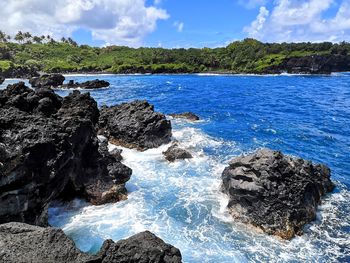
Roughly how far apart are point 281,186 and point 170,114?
3855cm

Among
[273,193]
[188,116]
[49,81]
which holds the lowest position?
[49,81]

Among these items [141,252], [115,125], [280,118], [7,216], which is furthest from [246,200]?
[280,118]

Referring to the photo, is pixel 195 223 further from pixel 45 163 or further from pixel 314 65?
pixel 314 65

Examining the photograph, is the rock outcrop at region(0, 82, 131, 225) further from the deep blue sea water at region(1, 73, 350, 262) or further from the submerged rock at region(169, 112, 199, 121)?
the submerged rock at region(169, 112, 199, 121)

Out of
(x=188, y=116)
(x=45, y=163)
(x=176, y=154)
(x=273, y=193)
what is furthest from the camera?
(x=188, y=116)

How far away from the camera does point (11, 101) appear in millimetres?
24344

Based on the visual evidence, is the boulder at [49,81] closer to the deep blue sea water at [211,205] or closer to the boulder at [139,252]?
the deep blue sea water at [211,205]

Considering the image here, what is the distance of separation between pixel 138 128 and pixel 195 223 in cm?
1887

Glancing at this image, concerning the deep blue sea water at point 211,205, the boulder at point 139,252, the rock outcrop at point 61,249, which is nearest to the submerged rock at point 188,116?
the deep blue sea water at point 211,205

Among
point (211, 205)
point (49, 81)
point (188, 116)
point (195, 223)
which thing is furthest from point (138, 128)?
point (49, 81)

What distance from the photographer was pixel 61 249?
1070cm

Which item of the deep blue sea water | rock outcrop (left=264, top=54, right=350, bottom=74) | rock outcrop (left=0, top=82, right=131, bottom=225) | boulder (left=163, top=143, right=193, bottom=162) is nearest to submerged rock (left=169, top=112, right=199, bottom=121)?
the deep blue sea water

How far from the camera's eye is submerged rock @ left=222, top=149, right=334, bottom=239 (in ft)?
68.6

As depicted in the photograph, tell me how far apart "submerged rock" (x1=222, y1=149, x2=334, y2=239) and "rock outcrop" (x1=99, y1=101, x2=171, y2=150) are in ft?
49.4
